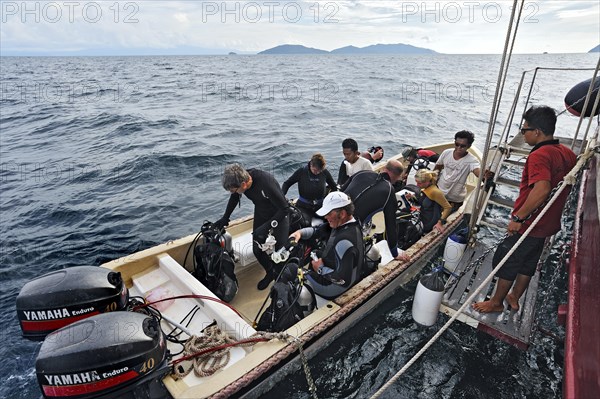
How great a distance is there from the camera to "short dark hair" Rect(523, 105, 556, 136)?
309cm

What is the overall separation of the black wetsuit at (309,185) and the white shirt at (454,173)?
1879 millimetres

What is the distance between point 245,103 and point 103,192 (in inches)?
601

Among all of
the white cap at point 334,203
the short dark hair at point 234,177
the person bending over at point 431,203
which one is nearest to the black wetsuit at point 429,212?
the person bending over at point 431,203


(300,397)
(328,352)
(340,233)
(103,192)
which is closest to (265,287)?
(328,352)

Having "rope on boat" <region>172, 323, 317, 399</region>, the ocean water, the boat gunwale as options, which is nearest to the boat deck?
the ocean water

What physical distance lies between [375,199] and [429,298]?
1294mm

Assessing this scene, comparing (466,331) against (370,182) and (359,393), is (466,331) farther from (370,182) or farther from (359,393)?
(370,182)

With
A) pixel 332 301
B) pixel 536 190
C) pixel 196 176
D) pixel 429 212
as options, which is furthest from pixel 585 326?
pixel 196 176

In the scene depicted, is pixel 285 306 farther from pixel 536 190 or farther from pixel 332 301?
pixel 536 190

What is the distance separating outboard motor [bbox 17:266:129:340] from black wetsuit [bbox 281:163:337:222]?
283cm

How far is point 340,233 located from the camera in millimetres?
3285

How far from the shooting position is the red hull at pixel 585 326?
7.25ft

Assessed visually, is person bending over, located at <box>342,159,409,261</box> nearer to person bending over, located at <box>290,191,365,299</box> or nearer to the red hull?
person bending over, located at <box>290,191,365,299</box>

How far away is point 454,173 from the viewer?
5.45 m
